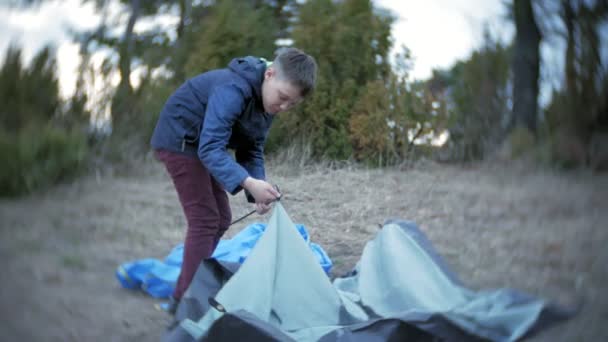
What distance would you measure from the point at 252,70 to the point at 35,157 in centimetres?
83

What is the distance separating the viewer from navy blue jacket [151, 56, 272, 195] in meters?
1.59

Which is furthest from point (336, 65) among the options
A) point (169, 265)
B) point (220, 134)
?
point (169, 265)

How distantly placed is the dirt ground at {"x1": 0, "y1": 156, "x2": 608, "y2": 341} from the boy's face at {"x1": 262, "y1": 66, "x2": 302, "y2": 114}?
13.2 inches

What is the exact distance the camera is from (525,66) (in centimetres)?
138

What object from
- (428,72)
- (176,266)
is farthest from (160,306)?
(428,72)

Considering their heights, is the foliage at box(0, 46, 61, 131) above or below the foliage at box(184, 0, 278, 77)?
below

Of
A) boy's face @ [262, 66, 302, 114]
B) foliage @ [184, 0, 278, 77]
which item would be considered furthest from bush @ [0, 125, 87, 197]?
foliage @ [184, 0, 278, 77]

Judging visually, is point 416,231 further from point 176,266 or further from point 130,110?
point 130,110

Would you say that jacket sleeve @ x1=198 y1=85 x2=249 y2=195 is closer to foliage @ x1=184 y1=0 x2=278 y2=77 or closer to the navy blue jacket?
the navy blue jacket

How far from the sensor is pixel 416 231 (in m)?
1.97

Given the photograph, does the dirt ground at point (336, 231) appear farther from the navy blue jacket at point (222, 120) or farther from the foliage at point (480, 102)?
the navy blue jacket at point (222, 120)

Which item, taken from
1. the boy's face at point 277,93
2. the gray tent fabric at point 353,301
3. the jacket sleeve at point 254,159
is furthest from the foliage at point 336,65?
the gray tent fabric at point 353,301

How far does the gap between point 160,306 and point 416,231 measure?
1.09 metres

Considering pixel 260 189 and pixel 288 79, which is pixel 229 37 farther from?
pixel 260 189
